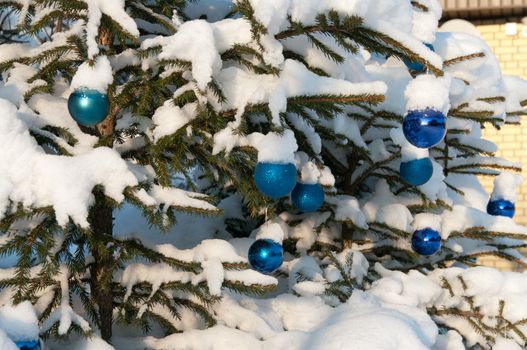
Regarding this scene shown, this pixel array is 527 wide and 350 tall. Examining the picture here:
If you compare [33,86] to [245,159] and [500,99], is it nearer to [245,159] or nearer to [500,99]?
[245,159]

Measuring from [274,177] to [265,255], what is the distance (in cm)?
43

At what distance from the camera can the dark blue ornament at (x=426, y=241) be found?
315 cm

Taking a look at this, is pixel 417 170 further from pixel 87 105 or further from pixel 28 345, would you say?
pixel 28 345

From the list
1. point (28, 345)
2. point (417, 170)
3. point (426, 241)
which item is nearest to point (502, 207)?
point (426, 241)

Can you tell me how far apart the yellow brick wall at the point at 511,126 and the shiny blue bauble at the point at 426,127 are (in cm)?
691

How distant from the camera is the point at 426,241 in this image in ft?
10.3

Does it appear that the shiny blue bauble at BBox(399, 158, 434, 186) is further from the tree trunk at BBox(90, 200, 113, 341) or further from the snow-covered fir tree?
the tree trunk at BBox(90, 200, 113, 341)

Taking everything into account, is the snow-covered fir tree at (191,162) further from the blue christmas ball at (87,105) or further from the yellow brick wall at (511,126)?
the yellow brick wall at (511,126)

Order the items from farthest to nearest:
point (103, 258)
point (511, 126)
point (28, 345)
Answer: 1. point (511, 126)
2. point (103, 258)
3. point (28, 345)

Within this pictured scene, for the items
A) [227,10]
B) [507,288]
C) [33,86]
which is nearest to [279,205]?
[227,10]

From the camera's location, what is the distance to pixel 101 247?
2.15 metres

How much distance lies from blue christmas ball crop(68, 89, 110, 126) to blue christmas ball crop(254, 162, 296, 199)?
0.52m

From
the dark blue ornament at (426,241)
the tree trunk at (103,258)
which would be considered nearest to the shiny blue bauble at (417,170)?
the dark blue ornament at (426,241)

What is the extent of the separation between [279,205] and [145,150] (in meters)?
1.10
